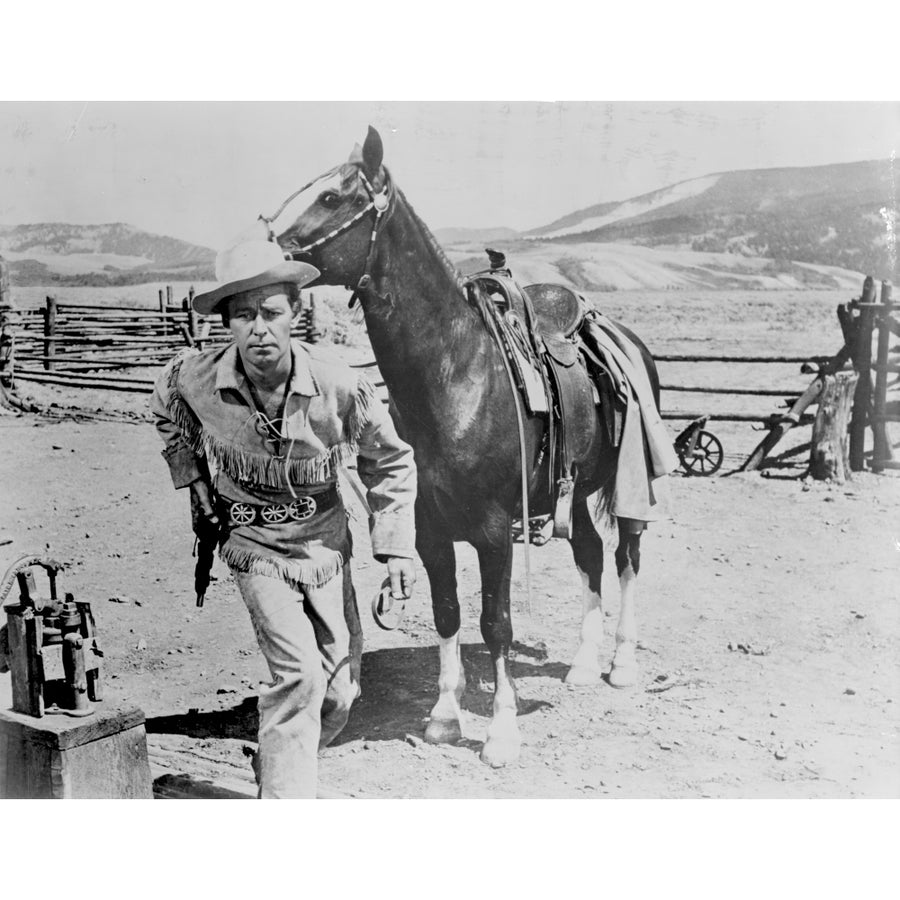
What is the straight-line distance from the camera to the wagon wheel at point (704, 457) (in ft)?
16.6

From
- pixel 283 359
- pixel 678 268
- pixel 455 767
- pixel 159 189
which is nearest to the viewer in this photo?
pixel 283 359

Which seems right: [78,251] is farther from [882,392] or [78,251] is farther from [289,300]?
[882,392]

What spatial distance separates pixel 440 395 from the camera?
377 centimetres

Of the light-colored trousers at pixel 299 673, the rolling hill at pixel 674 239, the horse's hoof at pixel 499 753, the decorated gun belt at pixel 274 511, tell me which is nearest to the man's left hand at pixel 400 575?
the light-colored trousers at pixel 299 673

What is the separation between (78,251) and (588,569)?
8.71 ft

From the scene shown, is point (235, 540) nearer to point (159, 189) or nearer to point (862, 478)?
point (159, 189)

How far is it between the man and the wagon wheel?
6.55 ft

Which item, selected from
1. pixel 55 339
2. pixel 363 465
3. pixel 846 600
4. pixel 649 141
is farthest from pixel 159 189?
pixel 846 600

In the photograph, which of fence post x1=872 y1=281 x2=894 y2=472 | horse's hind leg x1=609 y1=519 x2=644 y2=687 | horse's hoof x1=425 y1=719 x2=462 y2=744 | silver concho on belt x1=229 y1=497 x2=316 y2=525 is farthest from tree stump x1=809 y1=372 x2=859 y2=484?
silver concho on belt x1=229 y1=497 x2=316 y2=525

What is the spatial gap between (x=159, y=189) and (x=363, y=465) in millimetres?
1612

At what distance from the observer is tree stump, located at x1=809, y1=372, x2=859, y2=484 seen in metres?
5.06

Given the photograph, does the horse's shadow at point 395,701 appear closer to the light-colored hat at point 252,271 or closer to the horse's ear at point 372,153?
the light-colored hat at point 252,271

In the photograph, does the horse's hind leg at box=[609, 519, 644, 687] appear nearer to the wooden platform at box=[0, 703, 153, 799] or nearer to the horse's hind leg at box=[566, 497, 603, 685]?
the horse's hind leg at box=[566, 497, 603, 685]

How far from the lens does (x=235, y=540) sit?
360cm
